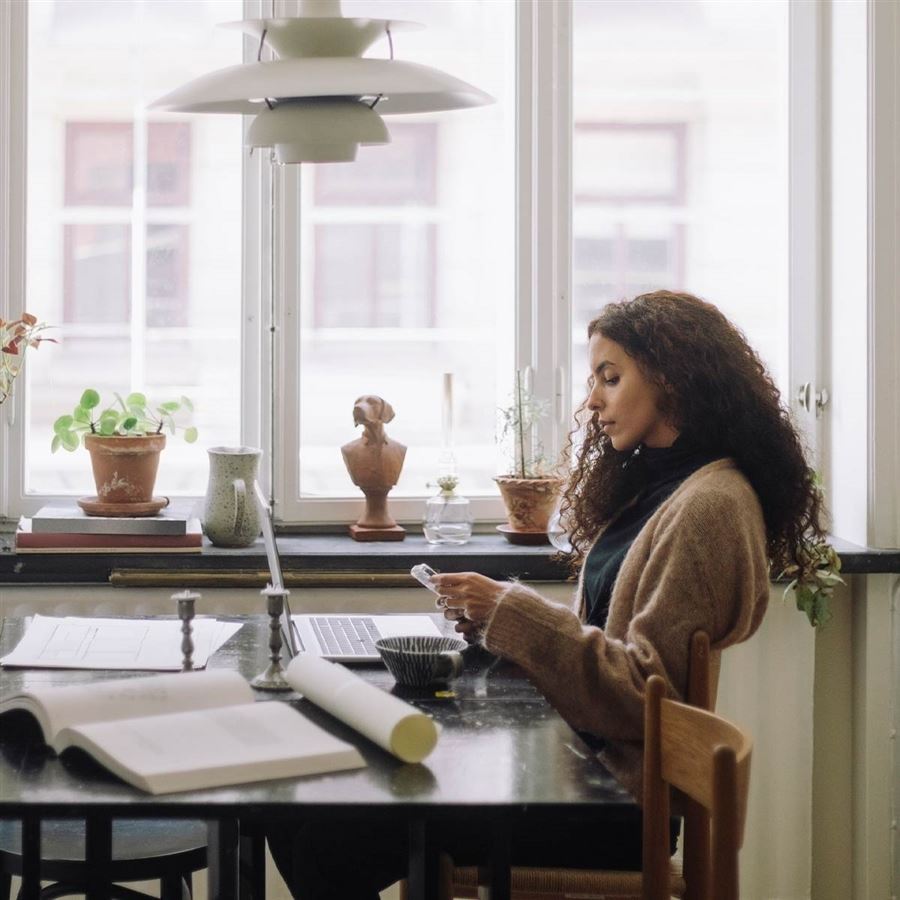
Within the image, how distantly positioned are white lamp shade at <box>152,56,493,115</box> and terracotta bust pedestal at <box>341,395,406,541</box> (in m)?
1.24

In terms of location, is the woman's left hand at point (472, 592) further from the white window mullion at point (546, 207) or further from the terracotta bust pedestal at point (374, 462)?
the white window mullion at point (546, 207)

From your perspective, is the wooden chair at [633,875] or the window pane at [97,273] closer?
the wooden chair at [633,875]

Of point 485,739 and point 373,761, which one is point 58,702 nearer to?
point 373,761

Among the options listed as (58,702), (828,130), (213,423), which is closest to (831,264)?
(828,130)

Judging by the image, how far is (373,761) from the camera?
158 cm

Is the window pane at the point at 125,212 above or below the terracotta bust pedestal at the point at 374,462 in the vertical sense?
above

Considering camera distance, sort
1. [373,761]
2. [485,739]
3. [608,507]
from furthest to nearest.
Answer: [608,507] → [485,739] → [373,761]

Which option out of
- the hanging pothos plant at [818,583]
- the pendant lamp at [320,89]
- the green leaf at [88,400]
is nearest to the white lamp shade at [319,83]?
the pendant lamp at [320,89]

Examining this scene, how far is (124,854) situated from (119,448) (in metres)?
1.12

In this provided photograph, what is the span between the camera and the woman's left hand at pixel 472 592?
2.00 metres

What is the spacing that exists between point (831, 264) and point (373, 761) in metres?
2.05

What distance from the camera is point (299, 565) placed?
293 centimetres

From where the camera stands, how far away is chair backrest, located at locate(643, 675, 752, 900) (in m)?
1.46

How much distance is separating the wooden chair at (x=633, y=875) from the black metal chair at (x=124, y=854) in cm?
42
